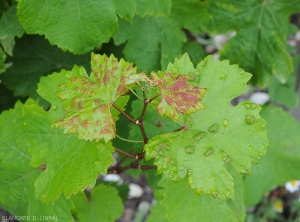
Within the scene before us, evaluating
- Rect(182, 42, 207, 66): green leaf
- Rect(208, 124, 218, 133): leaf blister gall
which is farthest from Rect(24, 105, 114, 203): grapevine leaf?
Rect(182, 42, 207, 66): green leaf

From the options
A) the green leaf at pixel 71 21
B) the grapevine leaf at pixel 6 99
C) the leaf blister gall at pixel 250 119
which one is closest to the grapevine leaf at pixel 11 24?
the green leaf at pixel 71 21

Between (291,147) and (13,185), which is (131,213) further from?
(13,185)

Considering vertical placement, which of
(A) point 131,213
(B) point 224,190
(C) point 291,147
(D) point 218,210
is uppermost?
(B) point 224,190

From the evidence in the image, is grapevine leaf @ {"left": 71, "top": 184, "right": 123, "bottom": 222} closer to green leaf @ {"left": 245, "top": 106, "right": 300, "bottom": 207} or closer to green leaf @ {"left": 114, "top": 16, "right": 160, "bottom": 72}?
green leaf @ {"left": 114, "top": 16, "right": 160, "bottom": 72}

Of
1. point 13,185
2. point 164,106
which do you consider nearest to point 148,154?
point 164,106

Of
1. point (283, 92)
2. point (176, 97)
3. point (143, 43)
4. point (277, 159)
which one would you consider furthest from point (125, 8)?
point (283, 92)

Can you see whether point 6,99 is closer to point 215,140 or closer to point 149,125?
point 149,125
